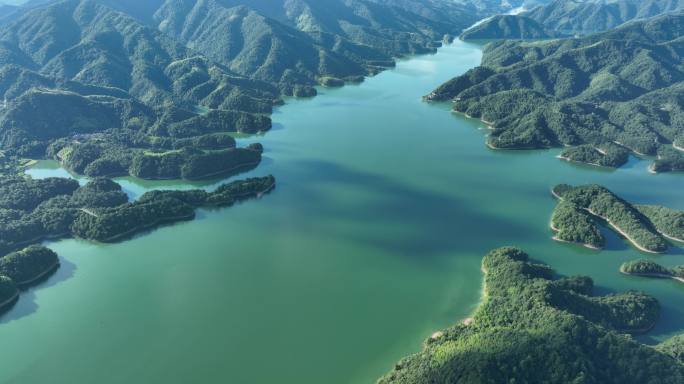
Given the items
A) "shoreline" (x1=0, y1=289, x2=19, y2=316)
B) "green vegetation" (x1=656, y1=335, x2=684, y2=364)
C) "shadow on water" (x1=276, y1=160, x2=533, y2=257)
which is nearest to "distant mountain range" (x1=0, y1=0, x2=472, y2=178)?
"shadow on water" (x1=276, y1=160, x2=533, y2=257)

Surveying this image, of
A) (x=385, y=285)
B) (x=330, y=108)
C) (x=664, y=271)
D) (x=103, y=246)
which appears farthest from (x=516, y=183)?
(x=103, y=246)

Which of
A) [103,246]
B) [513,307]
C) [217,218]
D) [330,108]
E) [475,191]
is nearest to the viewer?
[513,307]

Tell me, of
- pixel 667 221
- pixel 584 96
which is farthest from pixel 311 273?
pixel 584 96

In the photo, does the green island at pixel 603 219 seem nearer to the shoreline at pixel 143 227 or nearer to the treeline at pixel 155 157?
the shoreline at pixel 143 227

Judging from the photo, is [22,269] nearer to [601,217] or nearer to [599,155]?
[601,217]

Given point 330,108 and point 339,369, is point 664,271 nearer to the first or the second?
point 339,369

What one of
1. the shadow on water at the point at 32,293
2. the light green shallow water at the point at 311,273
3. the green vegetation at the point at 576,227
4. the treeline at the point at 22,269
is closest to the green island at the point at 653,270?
the light green shallow water at the point at 311,273
